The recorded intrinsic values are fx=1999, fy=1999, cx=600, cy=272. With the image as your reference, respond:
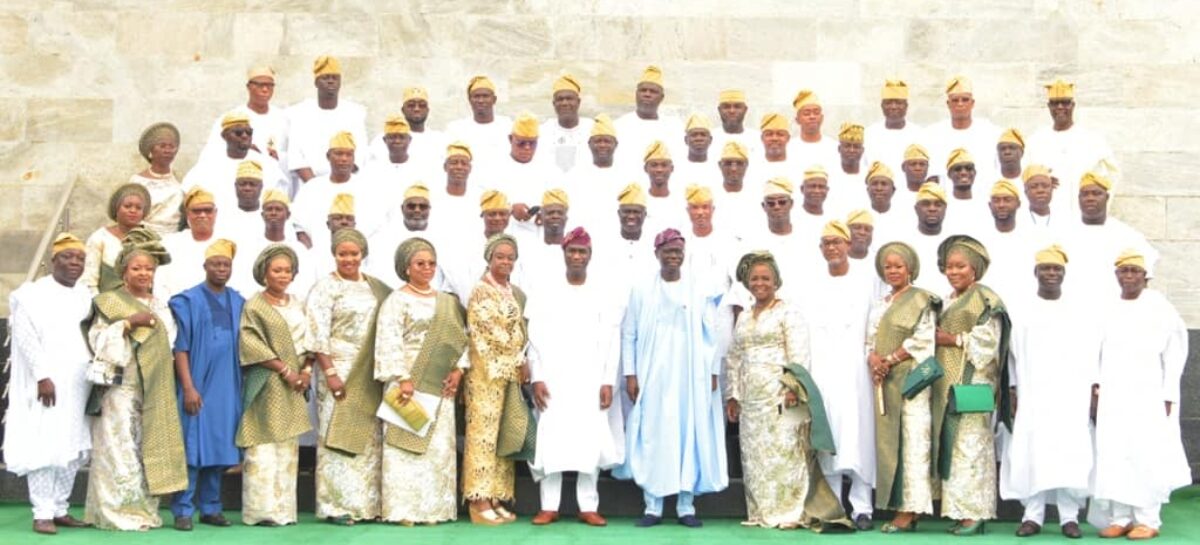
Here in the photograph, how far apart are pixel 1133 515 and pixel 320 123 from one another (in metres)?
6.65

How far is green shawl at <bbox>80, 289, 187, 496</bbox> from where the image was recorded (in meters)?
11.6

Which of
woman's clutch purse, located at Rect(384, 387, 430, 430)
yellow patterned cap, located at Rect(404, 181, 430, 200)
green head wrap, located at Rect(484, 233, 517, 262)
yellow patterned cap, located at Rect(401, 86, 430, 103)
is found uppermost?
yellow patterned cap, located at Rect(401, 86, 430, 103)

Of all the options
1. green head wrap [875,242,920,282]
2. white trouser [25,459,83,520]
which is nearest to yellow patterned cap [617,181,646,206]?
green head wrap [875,242,920,282]

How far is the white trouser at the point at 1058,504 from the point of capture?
12102 millimetres

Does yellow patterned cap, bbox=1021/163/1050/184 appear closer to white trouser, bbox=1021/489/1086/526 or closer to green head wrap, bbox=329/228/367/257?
white trouser, bbox=1021/489/1086/526

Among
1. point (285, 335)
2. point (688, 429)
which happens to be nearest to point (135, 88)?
point (285, 335)

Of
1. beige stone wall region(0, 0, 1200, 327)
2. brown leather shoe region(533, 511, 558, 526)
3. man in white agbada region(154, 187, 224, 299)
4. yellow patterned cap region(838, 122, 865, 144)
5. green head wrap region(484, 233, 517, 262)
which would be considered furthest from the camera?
beige stone wall region(0, 0, 1200, 327)

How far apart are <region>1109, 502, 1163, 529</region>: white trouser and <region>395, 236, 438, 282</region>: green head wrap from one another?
4427mm

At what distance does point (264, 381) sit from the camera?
39.3ft

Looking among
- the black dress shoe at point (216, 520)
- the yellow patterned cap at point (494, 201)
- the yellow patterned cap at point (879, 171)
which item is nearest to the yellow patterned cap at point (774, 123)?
the yellow patterned cap at point (879, 171)

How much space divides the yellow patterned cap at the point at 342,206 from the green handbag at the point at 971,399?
13.3 feet

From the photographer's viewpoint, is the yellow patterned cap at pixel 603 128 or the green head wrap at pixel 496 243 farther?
the yellow patterned cap at pixel 603 128

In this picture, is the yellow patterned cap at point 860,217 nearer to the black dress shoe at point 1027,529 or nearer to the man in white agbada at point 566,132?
the black dress shoe at point 1027,529

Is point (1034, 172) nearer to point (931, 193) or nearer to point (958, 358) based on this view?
point (931, 193)
